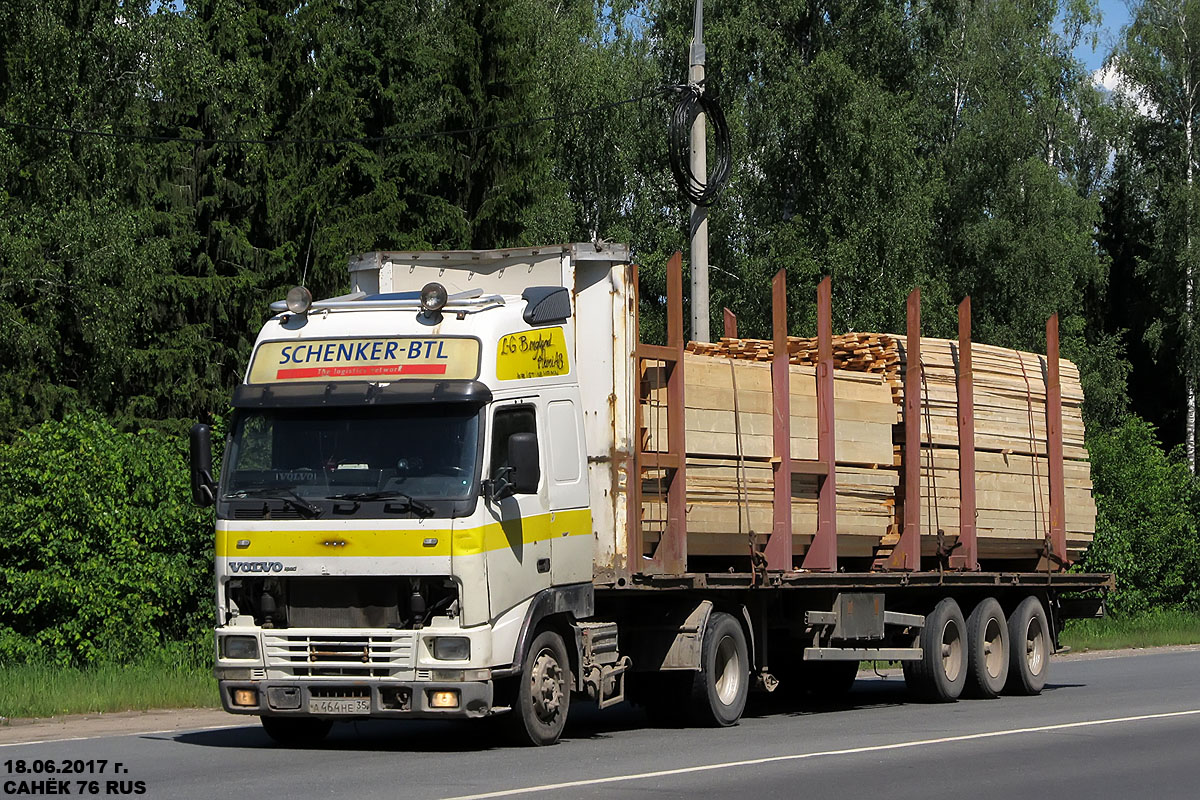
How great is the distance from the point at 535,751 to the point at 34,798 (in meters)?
3.93

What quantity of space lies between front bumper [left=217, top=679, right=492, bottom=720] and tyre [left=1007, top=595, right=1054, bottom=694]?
9396 millimetres

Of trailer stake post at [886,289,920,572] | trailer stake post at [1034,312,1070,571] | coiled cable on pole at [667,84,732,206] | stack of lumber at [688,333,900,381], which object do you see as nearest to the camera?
stack of lumber at [688,333,900,381]

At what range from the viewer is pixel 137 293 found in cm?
3105

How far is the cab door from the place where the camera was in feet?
41.1

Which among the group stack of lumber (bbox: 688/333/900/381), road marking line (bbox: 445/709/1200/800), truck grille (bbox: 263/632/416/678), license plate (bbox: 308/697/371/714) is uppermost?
stack of lumber (bbox: 688/333/900/381)

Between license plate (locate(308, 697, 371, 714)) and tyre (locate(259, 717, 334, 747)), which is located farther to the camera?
tyre (locate(259, 717, 334, 747))

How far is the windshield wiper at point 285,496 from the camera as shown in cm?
1245

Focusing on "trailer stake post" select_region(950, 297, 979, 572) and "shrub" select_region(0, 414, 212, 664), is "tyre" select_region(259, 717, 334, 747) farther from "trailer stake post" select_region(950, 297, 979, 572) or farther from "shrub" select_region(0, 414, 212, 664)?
"shrub" select_region(0, 414, 212, 664)

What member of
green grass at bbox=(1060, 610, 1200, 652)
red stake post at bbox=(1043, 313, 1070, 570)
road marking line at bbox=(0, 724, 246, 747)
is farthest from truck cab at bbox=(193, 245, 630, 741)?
green grass at bbox=(1060, 610, 1200, 652)

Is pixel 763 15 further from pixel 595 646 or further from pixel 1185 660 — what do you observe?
pixel 595 646

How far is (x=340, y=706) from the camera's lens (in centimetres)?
1237

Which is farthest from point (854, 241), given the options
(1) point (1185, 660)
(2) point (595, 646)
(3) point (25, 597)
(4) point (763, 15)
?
(2) point (595, 646)

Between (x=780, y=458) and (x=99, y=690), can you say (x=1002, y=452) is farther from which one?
(x=99, y=690)

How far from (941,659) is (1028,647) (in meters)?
1.98
